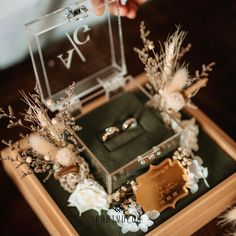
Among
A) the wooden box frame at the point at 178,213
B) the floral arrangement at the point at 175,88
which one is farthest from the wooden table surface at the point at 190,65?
the floral arrangement at the point at 175,88

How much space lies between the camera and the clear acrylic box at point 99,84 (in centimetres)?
103

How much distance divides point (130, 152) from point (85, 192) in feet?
0.46

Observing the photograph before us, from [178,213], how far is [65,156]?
27cm

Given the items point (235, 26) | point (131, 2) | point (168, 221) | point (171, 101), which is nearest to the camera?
point (168, 221)

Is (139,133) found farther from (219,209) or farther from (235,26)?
(235,26)

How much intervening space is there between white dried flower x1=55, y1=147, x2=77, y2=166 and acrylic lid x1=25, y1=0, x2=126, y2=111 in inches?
4.2

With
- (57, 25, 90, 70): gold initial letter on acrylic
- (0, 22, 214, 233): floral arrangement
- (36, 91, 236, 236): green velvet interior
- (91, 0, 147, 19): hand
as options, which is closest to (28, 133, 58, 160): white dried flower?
(0, 22, 214, 233): floral arrangement

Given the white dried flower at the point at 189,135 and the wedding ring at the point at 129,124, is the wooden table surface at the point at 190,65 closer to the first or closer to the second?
the white dried flower at the point at 189,135

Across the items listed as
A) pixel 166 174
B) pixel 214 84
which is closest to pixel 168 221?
pixel 166 174

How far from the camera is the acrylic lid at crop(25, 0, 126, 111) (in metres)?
1.03

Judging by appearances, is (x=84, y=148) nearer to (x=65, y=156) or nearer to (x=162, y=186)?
(x=65, y=156)

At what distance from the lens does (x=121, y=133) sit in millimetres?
1106

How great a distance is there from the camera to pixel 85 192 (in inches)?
39.9

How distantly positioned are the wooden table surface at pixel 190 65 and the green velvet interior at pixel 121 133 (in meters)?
0.17
